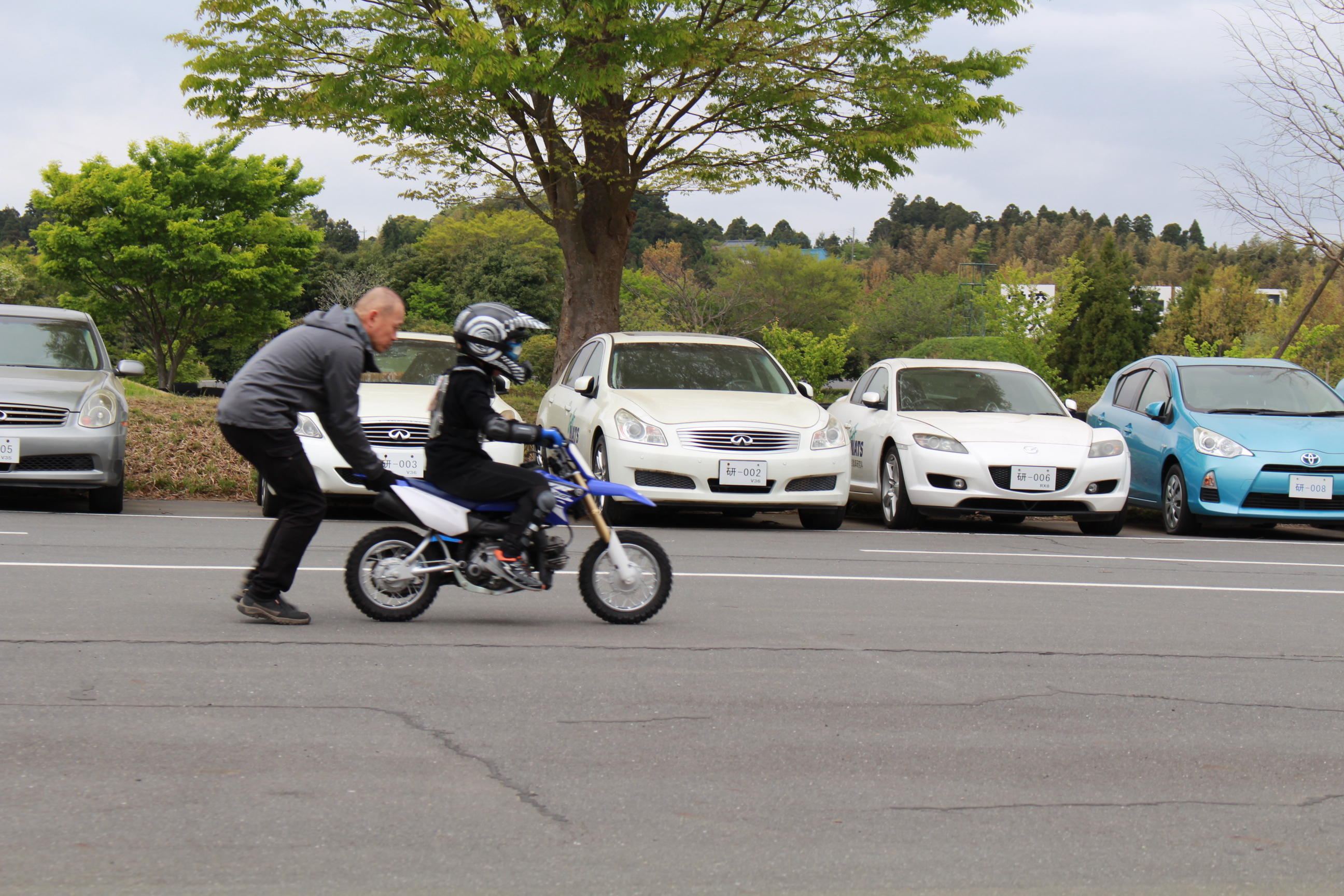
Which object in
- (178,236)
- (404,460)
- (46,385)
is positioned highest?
(178,236)

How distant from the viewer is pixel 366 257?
299ft

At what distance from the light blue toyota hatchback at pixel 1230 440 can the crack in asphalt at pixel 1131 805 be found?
30.1 ft

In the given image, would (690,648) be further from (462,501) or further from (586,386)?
(586,386)

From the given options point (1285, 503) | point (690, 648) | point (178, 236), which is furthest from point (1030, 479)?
point (178, 236)

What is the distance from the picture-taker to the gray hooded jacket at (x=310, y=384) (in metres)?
6.53

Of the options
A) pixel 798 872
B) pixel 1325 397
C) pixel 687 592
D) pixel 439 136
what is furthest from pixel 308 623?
pixel 439 136

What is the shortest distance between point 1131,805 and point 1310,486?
31.7 feet

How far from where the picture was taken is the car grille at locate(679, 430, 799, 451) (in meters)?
11.6

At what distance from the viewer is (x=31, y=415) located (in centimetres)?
1177

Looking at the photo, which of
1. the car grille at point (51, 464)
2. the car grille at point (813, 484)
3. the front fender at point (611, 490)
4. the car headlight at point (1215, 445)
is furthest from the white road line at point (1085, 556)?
the car grille at point (51, 464)

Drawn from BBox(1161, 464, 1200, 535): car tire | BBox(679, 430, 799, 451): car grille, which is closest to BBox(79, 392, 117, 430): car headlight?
BBox(679, 430, 799, 451): car grille

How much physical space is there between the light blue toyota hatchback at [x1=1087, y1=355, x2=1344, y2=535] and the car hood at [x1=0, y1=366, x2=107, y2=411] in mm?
9449

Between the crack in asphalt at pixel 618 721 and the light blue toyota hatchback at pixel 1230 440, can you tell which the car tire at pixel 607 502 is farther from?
the crack in asphalt at pixel 618 721

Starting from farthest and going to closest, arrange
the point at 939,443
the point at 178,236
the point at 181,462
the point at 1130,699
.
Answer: the point at 178,236 → the point at 181,462 → the point at 939,443 → the point at 1130,699
